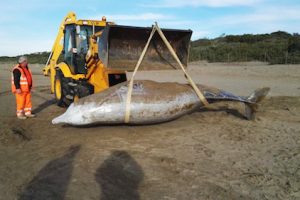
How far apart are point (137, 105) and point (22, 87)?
3.93 m

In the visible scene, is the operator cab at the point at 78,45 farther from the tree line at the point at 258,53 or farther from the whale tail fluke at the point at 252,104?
the tree line at the point at 258,53

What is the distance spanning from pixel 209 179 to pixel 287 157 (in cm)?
162

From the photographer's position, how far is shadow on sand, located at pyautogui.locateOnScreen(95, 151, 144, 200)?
4.27m

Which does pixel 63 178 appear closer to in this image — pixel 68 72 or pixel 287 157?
pixel 287 157

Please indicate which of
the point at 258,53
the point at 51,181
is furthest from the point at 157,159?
the point at 258,53

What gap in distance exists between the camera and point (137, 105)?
661 cm

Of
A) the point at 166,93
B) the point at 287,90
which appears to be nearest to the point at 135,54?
the point at 166,93

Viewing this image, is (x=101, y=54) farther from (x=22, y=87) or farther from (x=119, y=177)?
(x=119, y=177)

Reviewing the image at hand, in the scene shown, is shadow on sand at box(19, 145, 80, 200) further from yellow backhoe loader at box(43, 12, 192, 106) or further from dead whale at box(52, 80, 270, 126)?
yellow backhoe loader at box(43, 12, 192, 106)

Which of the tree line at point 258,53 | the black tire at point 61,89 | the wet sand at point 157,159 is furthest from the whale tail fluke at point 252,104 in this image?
the tree line at point 258,53

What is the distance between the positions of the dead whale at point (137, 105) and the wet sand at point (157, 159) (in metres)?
0.38

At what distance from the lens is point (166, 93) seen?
704 cm

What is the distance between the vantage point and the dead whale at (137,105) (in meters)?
6.59

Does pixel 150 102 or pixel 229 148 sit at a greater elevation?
pixel 150 102
